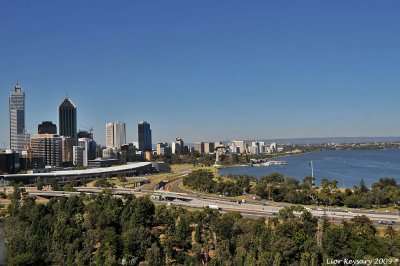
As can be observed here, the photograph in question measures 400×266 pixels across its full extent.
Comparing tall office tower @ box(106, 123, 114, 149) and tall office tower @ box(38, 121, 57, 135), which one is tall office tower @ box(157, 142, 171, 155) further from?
tall office tower @ box(38, 121, 57, 135)

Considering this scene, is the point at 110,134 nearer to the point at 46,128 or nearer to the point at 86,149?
the point at 46,128

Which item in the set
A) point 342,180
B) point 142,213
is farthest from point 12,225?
point 342,180

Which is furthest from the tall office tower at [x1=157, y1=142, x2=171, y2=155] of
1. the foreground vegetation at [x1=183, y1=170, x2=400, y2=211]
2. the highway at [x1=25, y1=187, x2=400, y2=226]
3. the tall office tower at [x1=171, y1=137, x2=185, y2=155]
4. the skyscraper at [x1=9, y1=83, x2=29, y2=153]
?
the highway at [x1=25, y1=187, x2=400, y2=226]

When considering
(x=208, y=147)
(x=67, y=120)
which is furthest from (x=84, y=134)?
(x=208, y=147)

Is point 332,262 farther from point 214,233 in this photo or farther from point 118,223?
point 118,223

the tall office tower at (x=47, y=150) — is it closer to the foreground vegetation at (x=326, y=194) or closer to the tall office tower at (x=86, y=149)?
the tall office tower at (x=86, y=149)

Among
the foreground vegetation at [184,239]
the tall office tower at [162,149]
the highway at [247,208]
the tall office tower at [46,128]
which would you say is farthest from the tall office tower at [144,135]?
the foreground vegetation at [184,239]
